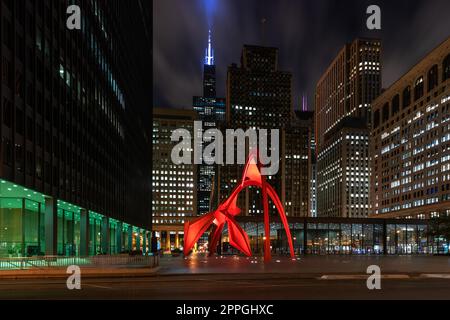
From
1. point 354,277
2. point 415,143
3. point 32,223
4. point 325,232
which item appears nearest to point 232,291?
point 354,277

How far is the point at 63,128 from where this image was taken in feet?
171

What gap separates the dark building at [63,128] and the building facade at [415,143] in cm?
8414

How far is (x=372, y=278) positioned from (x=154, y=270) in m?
12.2

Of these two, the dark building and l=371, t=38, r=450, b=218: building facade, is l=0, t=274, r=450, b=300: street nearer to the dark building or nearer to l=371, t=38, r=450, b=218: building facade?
the dark building

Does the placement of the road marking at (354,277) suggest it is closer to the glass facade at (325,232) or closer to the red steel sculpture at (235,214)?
the red steel sculpture at (235,214)

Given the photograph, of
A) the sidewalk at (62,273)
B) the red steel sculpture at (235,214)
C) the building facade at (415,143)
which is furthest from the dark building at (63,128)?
the building facade at (415,143)

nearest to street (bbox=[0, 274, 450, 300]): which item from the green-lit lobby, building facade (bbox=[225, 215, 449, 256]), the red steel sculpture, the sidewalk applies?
the sidewalk

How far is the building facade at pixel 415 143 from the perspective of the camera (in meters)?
142

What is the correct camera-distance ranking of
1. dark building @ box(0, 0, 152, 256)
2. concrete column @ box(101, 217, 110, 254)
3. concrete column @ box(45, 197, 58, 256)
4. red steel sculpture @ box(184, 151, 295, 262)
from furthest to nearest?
concrete column @ box(101, 217, 110, 254) → red steel sculpture @ box(184, 151, 295, 262) → concrete column @ box(45, 197, 58, 256) → dark building @ box(0, 0, 152, 256)

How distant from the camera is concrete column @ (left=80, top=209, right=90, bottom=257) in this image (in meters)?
62.8

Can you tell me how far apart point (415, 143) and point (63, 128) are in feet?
430

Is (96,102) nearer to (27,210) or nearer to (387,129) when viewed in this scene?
(27,210)

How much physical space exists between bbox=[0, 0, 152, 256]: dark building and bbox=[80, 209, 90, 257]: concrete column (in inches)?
4.7

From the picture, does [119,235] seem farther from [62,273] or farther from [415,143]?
[415,143]
